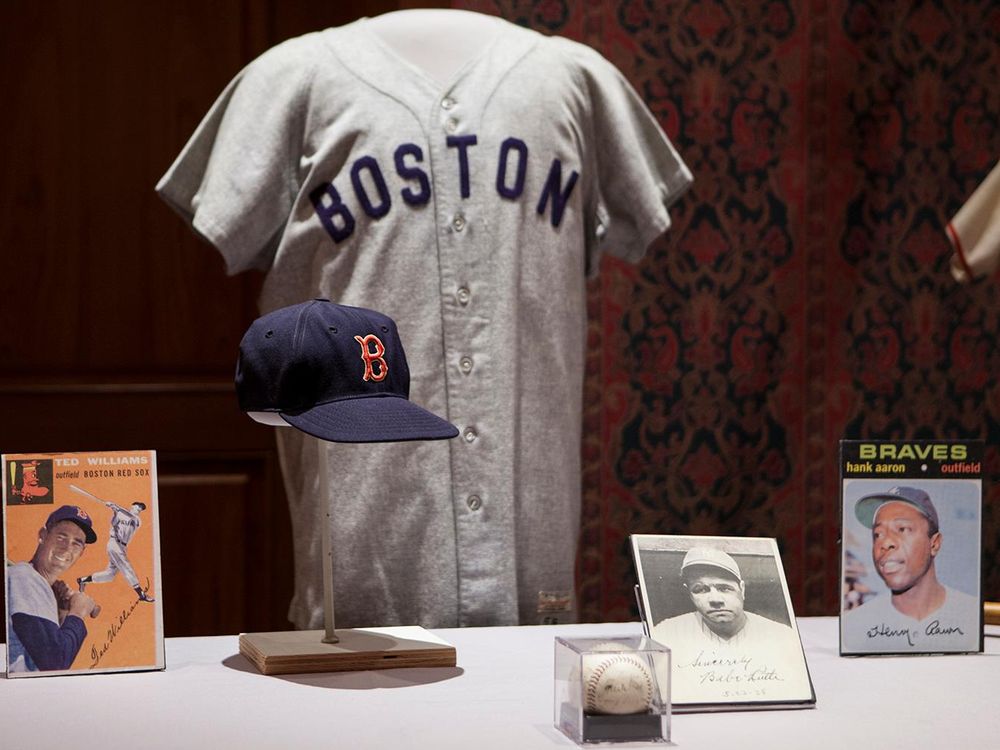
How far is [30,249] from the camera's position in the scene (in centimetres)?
285

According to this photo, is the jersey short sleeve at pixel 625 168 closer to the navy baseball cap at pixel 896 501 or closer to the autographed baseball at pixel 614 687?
the navy baseball cap at pixel 896 501

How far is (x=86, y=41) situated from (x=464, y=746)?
2166 mm

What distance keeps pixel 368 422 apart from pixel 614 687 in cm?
39

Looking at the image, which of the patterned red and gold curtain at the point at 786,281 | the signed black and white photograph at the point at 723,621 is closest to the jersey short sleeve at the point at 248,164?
the signed black and white photograph at the point at 723,621

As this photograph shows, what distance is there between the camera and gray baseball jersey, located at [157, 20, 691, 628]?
1.88 metres

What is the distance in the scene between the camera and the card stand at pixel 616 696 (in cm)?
118

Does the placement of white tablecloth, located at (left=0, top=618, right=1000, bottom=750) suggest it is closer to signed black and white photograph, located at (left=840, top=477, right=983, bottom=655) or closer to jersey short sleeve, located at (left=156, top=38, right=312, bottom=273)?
signed black and white photograph, located at (left=840, top=477, right=983, bottom=655)

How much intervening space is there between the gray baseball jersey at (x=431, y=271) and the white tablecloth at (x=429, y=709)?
0.37m

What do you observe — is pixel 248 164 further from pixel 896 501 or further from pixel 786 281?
pixel 786 281

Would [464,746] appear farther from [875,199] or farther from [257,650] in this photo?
[875,199]

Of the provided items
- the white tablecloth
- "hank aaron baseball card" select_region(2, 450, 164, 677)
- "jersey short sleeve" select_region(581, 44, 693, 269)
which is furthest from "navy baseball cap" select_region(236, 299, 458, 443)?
"jersey short sleeve" select_region(581, 44, 693, 269)

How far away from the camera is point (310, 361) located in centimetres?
141

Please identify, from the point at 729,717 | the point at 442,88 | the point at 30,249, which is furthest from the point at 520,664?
the point at 30,249

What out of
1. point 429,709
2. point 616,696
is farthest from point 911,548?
A: point 429,709
